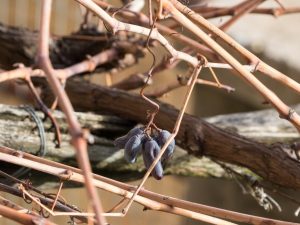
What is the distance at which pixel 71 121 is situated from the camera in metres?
0.50

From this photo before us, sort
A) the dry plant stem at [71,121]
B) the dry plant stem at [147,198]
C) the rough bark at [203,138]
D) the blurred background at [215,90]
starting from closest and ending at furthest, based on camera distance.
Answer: the dry plant stem at [71,121], the dry plant stem at [147,198], the rough bark at [203,138], the blurred background at [215,90]

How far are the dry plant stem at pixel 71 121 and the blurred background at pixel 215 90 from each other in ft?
4.55

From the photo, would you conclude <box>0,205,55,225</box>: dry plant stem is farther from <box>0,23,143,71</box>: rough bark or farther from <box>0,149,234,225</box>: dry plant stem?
<box>0,23,143,71</box>: rough bark

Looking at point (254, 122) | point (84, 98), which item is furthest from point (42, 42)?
point (254, 122)

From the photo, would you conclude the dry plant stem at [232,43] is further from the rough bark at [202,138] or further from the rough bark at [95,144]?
the rough bark at [95,144]

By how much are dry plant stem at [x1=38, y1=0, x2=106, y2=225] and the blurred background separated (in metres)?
1.39

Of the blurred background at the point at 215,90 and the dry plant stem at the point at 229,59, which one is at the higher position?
the dry plant stem at the point at 229,59

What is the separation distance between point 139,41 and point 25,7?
33.8 inches

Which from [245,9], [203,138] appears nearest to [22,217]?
[203,138]

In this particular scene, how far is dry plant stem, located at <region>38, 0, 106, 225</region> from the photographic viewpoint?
1.58 feet

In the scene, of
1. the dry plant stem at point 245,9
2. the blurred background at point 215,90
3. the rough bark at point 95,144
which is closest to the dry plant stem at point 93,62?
the rough bark at point 95,144

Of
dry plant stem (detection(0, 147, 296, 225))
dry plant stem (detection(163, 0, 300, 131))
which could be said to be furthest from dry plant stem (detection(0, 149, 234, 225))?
dry plant stem (detection(163, 0, 300, 131))

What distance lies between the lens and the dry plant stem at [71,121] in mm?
481

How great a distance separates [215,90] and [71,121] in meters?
2.34
